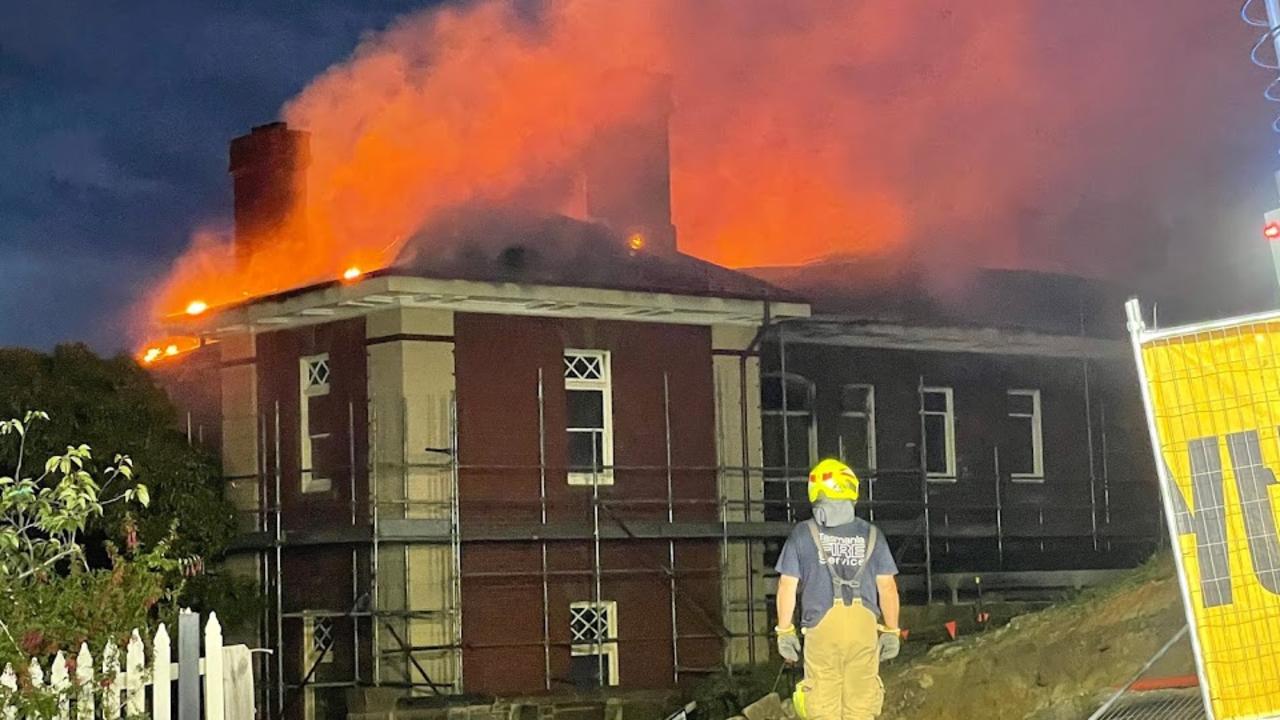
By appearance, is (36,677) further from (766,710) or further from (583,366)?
(583,366)

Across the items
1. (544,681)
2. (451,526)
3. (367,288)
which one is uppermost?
(367,288)

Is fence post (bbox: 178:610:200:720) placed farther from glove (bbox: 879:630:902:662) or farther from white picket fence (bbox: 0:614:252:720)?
glove (bbox: 879:630:902:662)

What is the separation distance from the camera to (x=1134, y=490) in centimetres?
2956

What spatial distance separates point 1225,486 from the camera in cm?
870

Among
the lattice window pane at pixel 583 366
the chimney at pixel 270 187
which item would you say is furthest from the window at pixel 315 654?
the chimney at pixel 270 187

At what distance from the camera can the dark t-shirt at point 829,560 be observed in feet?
33.4

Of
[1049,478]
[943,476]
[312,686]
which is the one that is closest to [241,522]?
[312,686]

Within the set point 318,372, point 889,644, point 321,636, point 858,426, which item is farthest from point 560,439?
point 889,644

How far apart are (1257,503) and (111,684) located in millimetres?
5615

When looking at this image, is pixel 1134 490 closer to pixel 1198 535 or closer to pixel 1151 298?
pixel 1151 298

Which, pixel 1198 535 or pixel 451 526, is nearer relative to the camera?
pixel 1198 535

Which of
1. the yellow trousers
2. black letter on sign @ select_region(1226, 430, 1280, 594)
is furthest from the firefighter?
black letter on sign @ select_region(1226, 430, 1280, 594)

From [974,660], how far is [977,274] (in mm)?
14012

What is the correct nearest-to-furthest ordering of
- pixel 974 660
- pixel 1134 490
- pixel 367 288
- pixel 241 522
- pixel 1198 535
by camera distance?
pixel 1198 535 → pixel 974 660 → pixel 367 288 → pixel 241 522 → pixel 1134 490
